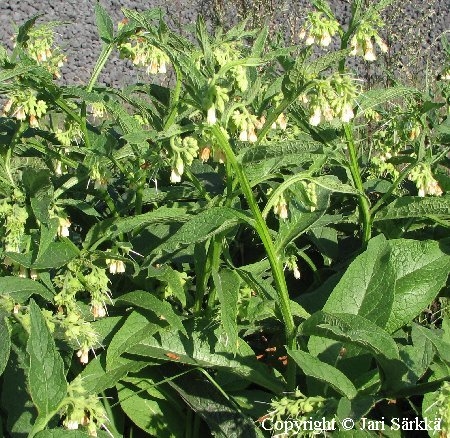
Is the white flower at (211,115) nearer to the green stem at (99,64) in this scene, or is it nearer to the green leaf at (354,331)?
the green leaf at (354,331)

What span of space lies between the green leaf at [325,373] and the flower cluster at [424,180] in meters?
0.77

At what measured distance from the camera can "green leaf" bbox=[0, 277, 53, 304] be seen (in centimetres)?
197

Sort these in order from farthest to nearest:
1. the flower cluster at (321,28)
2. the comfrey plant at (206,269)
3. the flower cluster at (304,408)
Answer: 1. the flower cluster at (321,28)
2. the comfrey plant at (206,269)
3. the flower cluster at (304,408)

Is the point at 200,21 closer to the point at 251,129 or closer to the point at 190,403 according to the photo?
the point at 251,129

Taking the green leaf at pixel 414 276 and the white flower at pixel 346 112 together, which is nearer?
the white flower at pixel 346 112

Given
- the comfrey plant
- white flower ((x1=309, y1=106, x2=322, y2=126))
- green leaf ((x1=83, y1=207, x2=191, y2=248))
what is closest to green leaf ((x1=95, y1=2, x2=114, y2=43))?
the comfrey plant

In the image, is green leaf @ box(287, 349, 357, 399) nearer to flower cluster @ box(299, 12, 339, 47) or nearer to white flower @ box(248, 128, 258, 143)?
white flower @ box(248, 128, 258, 143)

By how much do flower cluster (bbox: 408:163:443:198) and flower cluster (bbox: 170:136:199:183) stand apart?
2.76ft

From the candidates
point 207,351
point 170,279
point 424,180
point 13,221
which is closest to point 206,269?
point 170,279

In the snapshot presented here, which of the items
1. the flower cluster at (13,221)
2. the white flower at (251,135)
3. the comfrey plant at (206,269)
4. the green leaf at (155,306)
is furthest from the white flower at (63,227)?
the white flower at (251,135)

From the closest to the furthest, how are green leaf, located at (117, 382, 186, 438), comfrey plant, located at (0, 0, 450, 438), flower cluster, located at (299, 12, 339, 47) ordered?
comfrey plant, located at (0, 0, 450, 438) < green leaf, located at (117, 382, 186, 438) < flower cluster, located at (299, 12, 339, 47)

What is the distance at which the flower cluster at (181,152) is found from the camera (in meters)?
1.85

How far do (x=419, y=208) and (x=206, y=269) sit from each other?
712 mm

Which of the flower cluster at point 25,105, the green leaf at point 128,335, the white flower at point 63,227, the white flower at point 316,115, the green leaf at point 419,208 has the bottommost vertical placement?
the green leaf at point 128,335
